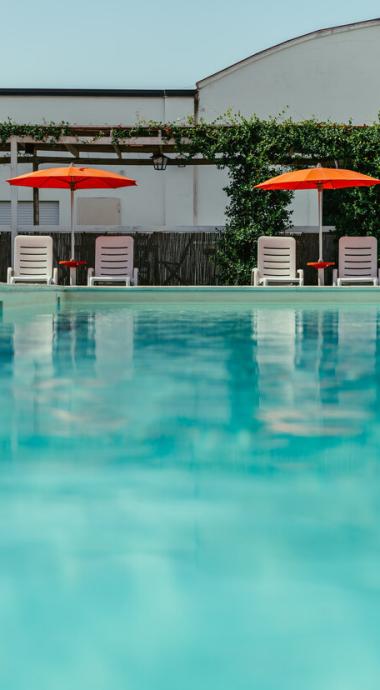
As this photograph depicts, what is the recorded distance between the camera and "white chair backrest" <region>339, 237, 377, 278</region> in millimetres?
12766

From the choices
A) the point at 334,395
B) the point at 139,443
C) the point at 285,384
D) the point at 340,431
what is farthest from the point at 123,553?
the point at 285,384

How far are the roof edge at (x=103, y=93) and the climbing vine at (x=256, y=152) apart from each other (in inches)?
249

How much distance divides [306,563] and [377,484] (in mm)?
515

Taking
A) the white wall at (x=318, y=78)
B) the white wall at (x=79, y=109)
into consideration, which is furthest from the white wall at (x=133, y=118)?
the white wall at (x=318, y=78)

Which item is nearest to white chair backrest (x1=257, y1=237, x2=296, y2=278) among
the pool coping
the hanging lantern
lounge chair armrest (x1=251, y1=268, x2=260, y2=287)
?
lounge chair armrest (x1=251, y1=268, x2=260, y2=287)

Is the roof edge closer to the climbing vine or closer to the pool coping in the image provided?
the climbing vine

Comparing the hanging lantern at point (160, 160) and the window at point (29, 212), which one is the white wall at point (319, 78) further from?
the hanging lantern at point (160, 160)

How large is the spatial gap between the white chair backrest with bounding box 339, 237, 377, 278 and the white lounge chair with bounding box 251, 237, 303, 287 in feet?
2.66

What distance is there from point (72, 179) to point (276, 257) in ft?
11.5

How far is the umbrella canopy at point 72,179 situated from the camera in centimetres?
1234

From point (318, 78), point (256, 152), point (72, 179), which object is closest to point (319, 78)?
point (318, 78)

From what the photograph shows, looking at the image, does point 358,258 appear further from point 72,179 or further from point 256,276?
point 72,179

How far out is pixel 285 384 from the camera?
323 cm

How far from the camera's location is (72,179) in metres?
12.9
